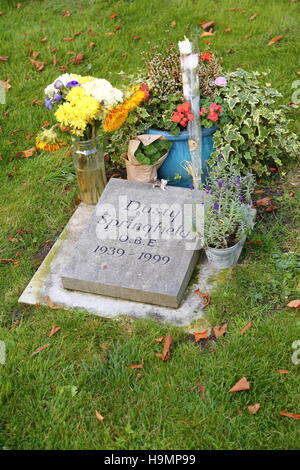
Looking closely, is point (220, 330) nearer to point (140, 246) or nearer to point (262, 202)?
point (140, 246)

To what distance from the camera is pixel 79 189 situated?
15.0 feet

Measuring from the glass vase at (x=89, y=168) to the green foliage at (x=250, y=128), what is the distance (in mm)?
890

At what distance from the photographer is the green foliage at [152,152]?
4.30 metres

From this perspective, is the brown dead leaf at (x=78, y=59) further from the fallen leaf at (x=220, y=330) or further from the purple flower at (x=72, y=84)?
the fallen leaf at (x=220, y=330)

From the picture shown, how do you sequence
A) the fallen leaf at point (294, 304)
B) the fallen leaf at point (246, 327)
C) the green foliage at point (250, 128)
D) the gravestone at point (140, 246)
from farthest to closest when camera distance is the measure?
the green foliage at point (250, 128) → the gravestone at point (140, 246) → the fallen leaf at point (294, 304) → the fallen leaf at point (246, 327)

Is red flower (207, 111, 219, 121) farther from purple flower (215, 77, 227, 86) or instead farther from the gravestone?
the gravestone

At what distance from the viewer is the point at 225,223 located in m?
3.74

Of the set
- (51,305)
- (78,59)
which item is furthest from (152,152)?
(78,59)

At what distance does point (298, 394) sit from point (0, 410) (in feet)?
5.38

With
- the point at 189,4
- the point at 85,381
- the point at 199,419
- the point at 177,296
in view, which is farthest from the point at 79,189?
the point at 189,4

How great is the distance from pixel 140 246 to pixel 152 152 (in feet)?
2.66

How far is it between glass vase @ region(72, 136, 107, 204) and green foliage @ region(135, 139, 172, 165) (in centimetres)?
31

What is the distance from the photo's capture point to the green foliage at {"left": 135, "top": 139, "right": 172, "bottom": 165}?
4.30m

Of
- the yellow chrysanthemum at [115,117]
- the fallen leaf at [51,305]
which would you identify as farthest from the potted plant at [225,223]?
the fallen leaf at [51,305]
